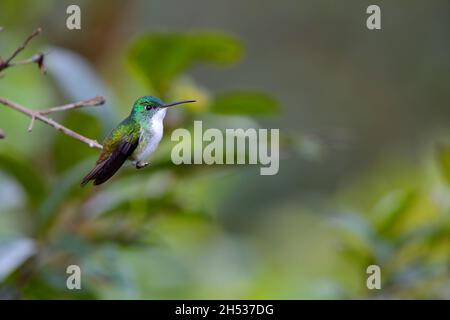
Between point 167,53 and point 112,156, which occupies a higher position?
point 167,53

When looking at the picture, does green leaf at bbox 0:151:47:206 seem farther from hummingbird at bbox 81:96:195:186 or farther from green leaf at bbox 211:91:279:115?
hummingbird at bbox 81:96:195:186

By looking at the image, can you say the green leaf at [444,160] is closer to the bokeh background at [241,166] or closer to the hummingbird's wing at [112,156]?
the bokeh background at [241,166]

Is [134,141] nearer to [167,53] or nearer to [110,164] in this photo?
[110,164]

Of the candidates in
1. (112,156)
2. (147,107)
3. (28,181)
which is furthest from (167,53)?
(112,156)

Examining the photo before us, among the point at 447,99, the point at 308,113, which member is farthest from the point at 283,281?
the point at 308,113

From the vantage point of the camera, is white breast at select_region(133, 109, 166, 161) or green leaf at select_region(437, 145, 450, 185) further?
green leaf at select_region(437, 145, 450, 185)

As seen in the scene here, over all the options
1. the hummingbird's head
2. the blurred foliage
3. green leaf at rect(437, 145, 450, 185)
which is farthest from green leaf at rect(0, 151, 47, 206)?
green leaf at rect(437, 145, 450, 185)

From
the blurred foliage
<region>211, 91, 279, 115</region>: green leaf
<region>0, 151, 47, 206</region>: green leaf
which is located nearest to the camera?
<region>211, 91, 279, 115</region>: green leaf
